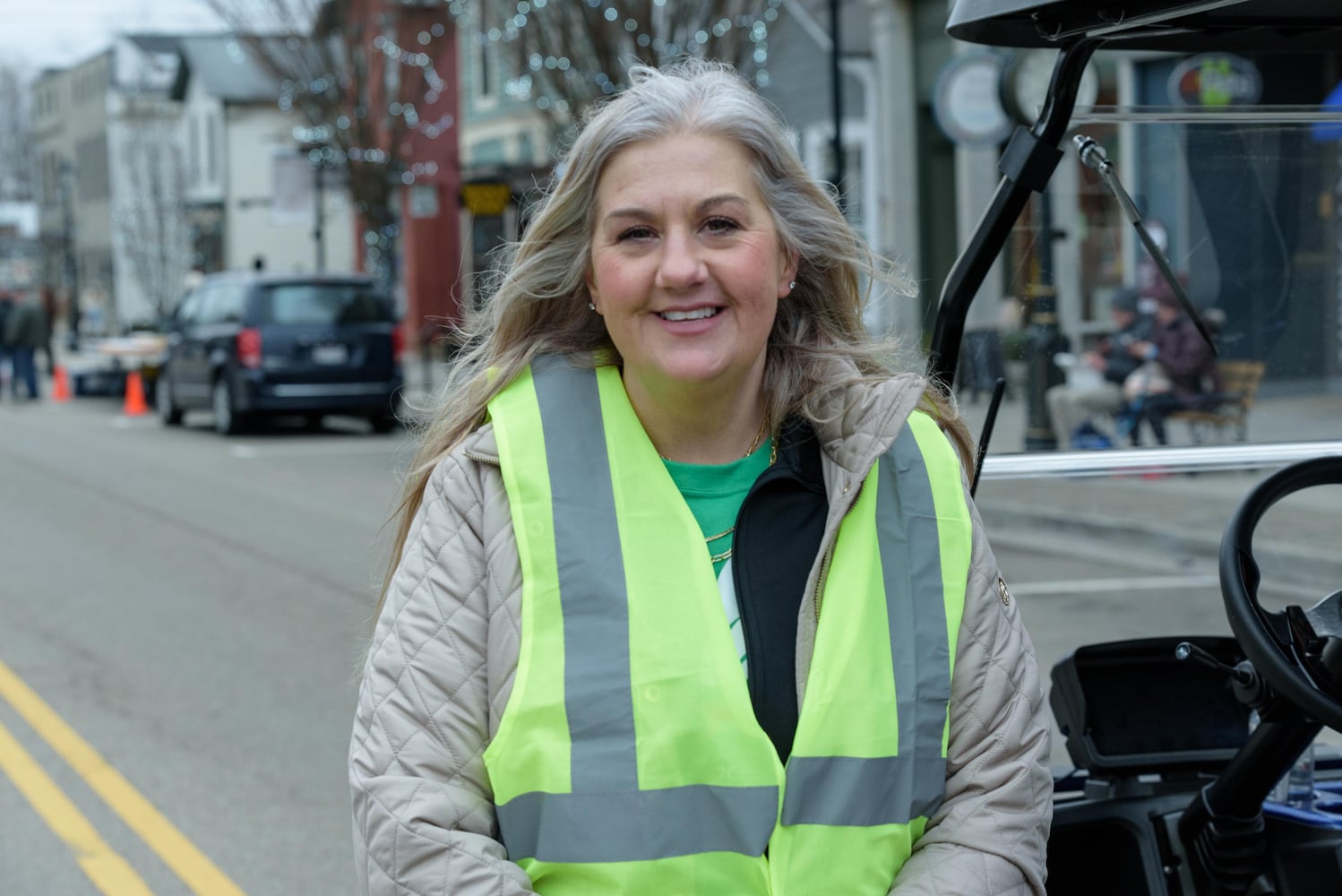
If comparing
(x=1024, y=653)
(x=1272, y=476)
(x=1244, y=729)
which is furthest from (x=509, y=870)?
(x=1244, y=729)

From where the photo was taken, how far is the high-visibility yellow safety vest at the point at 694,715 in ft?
6.93

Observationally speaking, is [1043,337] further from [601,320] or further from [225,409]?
[225,409]

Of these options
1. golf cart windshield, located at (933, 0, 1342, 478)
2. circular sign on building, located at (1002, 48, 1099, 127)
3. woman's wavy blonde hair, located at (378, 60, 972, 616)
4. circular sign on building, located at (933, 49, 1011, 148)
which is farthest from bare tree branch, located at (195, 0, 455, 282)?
woman's wavy blonde hair, located at (378, 60, 972, 616)

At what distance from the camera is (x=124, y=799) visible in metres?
5.72

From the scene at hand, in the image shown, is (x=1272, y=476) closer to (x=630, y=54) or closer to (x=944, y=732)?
(x=944, y=732)

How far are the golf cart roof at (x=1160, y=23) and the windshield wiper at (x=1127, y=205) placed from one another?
165 mm

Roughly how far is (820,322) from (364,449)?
51.4ft

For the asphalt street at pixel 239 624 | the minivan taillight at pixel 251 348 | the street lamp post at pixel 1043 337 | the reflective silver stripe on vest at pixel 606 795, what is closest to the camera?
the reflective silver stripe on vest at pixel 606 795

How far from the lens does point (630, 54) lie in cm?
1802

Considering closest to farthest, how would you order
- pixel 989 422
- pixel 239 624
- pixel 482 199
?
pixel 989 422 → pixel 239 624 → pixel 482 199

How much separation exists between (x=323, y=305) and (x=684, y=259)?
17506 millimetres

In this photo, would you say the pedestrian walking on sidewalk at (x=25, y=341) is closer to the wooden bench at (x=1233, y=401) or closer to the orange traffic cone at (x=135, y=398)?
the orange traffic cone at (x=135, y=398)

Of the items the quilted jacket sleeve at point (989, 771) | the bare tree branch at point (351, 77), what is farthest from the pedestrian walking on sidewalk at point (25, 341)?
the quilted jacket sleeve at point (989, 771)

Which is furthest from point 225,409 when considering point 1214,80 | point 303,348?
point 1214,80
